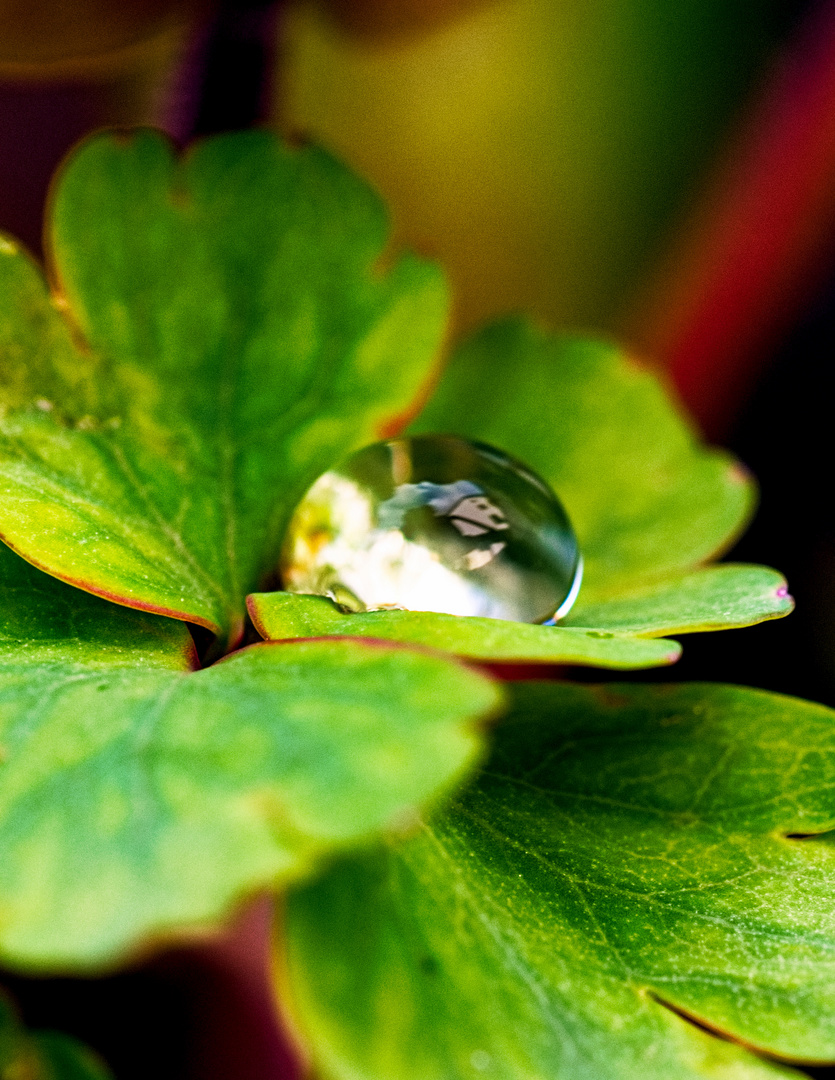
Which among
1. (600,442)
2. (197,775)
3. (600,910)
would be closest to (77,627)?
(197,775)

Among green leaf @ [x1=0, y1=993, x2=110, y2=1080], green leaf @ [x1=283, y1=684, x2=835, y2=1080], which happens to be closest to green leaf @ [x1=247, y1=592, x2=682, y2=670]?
green leaf @ [x1=283, y1=684, x2=835, y2=1080]

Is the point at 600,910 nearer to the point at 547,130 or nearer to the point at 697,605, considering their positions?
the point at 697,605

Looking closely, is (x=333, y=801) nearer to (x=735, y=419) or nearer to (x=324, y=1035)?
(x=324, y=1035)

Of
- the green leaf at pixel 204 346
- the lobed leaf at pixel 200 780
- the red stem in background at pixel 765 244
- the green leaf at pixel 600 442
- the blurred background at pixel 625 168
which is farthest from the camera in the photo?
the red stem in background at pixel 765 244

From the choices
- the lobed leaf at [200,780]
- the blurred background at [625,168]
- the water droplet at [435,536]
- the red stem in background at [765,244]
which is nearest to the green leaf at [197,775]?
the lobed leaf at [200,780]

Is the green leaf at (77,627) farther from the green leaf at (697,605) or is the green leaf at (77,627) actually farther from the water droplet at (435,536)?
the green leaf at (697,605)

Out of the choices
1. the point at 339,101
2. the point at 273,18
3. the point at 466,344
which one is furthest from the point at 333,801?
the point at 339,101

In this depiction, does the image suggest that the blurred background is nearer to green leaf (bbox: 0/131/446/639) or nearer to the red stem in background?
the red stem in background
